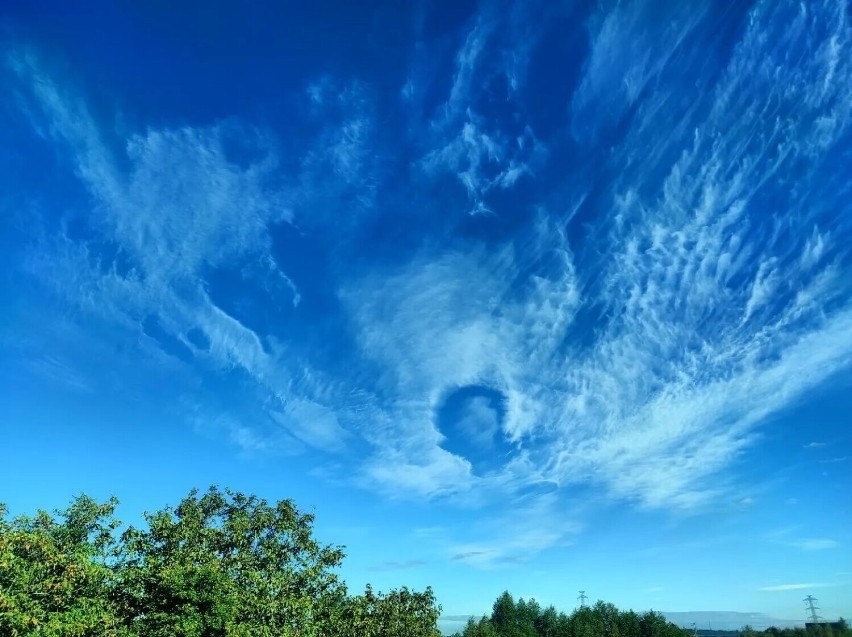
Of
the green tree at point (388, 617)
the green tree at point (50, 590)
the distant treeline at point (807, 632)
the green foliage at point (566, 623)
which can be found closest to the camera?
the green tree at point (50, 590)

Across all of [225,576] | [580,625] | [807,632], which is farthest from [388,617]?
[807,632]

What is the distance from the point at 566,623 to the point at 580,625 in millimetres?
7359

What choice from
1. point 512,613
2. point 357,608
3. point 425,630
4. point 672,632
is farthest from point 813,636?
point 357,608

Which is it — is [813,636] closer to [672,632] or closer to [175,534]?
[672,632]

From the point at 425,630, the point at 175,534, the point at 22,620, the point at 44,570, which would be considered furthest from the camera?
the point at 425,630

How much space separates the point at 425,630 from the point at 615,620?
13473 cm

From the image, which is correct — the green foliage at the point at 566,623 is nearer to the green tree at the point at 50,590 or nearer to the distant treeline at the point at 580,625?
the distant treeline at the point at 580,625

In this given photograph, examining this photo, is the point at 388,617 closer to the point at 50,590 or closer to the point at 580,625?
the point at 50,590

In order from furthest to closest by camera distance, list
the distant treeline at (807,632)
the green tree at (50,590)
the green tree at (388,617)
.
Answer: the distant treeline at (807,632) < the green tree at (388,617) < the green tree at (50,590)

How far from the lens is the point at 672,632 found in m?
141

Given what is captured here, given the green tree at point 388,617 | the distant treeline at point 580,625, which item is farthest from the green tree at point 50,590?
the distant treeline at point 580,625

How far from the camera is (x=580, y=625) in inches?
5669

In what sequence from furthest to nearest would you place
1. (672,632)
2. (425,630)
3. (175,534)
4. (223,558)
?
(672,632) < (425,630) < (223,558) < (175,534)

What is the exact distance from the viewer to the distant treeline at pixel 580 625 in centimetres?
14175
